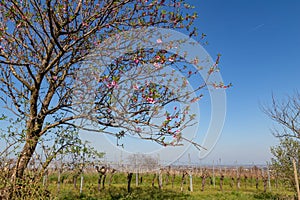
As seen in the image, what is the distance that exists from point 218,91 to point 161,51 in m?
1.27

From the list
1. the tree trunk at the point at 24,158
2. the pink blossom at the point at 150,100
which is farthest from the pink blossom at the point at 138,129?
the tree trunk at the point at 24,158

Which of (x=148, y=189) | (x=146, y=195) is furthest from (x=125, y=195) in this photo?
(x=148, y=189)

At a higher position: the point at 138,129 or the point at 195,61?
the point at 195,61

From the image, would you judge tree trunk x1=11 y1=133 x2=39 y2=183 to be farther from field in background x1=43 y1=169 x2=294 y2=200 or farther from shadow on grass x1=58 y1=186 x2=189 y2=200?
shadow on grass x1=58 y1=186 x2=189 y2=200

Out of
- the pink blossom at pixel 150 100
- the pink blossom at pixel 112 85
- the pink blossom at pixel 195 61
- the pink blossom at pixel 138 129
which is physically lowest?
the pink blossom at pixel 138 129

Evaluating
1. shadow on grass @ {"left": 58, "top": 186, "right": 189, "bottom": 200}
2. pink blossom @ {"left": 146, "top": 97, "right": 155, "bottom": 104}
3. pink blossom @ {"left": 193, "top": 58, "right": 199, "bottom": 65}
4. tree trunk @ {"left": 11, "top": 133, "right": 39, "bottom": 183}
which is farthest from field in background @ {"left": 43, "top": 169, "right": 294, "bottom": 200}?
pink blossom @ {"left": 193, "top": 58, "right": 199, "bottom": 65}

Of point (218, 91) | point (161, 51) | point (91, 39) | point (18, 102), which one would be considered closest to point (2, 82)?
point (18, 102)

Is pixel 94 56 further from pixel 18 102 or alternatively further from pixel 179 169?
pixel 179 169

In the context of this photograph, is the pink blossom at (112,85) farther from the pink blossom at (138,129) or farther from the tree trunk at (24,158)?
the tree trunk at (24,158)

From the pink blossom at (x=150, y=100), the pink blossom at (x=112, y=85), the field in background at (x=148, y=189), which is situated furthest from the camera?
the field in background at (x=148, y=189)

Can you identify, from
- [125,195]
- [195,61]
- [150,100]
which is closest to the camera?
[150,100]

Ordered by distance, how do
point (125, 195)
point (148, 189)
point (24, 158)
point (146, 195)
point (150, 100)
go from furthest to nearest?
point (148, 189), point (146, 195), point (125, 195), point (150, 100), point (24, 158)

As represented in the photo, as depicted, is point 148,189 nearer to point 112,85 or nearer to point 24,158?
point 24,158

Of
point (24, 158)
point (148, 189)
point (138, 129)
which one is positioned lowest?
point (148, 189)
